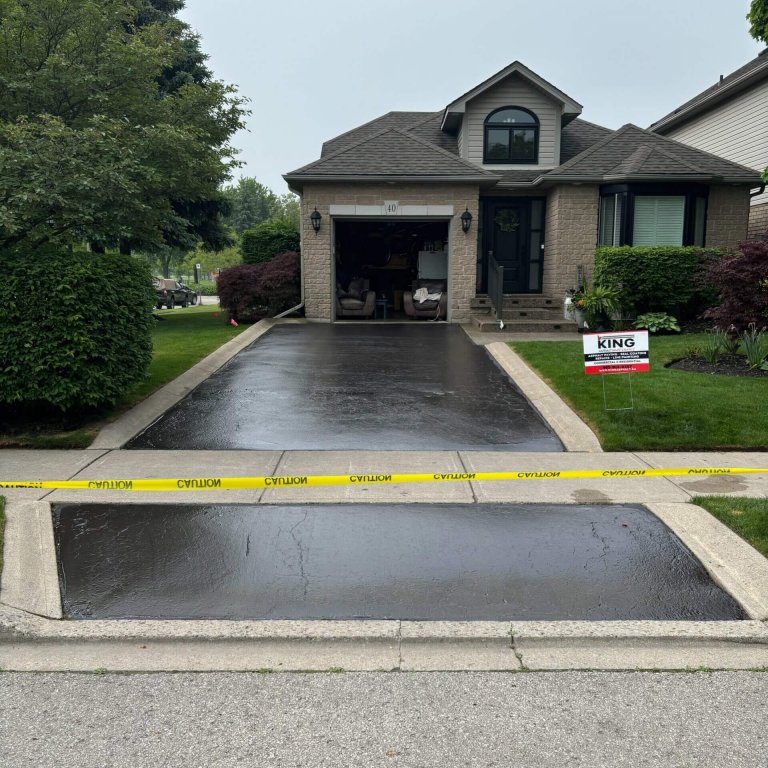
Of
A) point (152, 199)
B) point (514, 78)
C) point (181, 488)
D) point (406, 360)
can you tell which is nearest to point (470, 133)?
point (514, 78)

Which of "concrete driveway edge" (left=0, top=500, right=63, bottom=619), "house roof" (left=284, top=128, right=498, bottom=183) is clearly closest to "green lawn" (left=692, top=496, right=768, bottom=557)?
"concrete driveway edge" (left=0, top=500, right=63, bottom=619)

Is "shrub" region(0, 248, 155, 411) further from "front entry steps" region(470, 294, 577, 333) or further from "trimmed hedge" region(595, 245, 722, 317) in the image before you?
"trimmed hedge" region(595, 245, 722, 317)

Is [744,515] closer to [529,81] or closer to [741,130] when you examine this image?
[529,81]

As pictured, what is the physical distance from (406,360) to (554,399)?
3.87m

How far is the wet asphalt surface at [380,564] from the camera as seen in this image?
4332mm

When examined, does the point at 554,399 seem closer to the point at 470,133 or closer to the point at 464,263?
the point at 464,263

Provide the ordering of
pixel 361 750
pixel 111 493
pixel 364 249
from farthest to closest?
pixel 364 249, pixel 111 493, pixel 361 750

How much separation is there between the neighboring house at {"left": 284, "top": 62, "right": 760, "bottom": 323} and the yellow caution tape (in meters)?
10.7

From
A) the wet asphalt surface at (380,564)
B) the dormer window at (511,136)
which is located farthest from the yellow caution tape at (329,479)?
the dormer window at (511,136)

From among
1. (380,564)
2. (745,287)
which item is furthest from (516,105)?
(380,564)

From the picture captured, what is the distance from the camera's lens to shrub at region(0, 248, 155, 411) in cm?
759

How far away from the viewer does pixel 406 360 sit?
500 inches

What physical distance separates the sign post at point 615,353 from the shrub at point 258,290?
38.7 feet

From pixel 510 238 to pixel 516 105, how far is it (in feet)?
12.5
